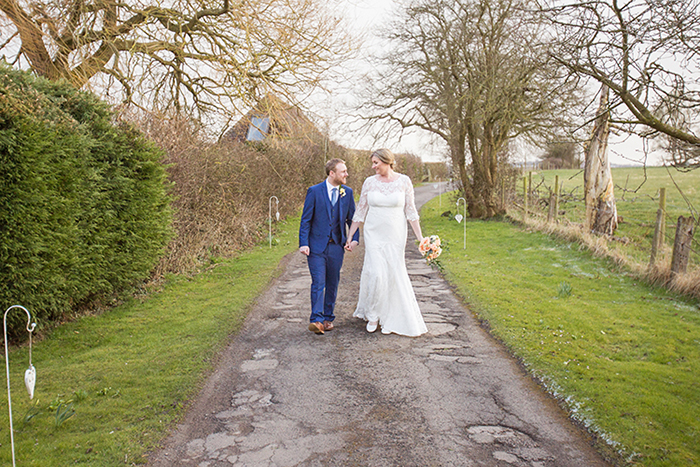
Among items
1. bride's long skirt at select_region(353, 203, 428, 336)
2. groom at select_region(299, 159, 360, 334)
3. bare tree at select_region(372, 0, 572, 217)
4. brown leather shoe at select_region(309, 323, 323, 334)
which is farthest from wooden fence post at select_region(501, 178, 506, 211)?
brown leather shoe at select_region(309, 323, 323, 334)

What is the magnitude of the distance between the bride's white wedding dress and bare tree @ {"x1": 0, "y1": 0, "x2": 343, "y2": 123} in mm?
5822

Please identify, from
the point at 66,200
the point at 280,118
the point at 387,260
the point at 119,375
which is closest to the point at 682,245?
the point at 387,260

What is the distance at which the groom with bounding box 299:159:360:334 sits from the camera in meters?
5.96

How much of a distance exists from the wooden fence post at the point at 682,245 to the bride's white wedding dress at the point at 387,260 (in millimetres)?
4585

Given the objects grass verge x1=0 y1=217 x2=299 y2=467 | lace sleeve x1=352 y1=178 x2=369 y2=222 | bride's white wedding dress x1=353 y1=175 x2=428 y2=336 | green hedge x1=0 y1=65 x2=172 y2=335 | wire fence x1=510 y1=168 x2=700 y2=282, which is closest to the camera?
grass verge x1=0 y1=217 x2=299 y2=467

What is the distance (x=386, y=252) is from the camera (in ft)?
20.1

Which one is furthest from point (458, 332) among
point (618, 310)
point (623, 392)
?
point (618, 310)

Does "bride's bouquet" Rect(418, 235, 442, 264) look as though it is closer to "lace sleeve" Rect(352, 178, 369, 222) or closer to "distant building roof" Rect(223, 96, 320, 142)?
"lace sleeve" Rect(352, 178, 369, 222)

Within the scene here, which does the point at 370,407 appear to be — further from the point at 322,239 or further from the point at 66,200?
the point at 66,200

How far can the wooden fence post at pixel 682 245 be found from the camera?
25.2ft

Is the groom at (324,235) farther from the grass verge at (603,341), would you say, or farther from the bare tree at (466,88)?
the bare tree at (466,88)

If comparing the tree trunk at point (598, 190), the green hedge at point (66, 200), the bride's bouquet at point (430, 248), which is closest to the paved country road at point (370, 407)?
the bride's bouquet at point (430, 248)

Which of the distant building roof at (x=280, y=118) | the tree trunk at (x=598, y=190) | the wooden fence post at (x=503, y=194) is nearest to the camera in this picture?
the distant building roof at (x=280, y=118)

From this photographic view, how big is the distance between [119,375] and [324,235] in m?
2.62
